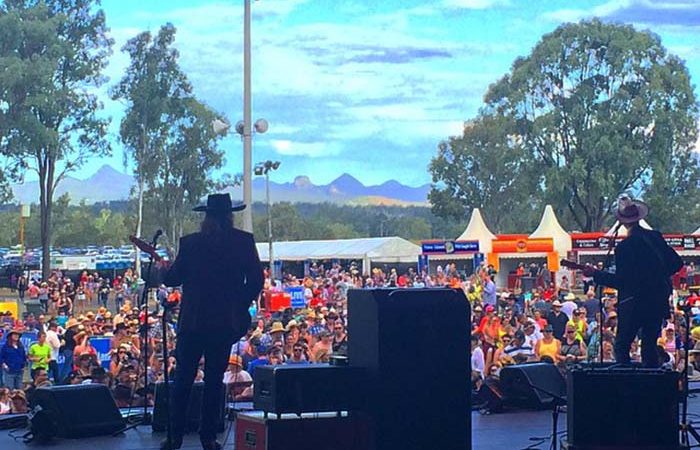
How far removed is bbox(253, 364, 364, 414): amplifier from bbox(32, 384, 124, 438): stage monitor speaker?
1619 millimetres

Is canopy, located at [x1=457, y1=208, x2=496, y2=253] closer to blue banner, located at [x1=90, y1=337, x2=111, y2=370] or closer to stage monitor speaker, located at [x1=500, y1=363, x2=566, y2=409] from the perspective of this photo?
blue banner, located at [x1=90, y1=337, x2=111, y2=370]

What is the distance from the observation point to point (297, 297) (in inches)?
762

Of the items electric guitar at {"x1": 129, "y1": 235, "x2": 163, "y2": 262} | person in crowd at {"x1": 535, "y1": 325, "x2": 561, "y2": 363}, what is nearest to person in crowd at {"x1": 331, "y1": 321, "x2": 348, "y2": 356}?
person in crowd at {"x1": 535, "y1": 325, "x2": 561, "y2": 363}

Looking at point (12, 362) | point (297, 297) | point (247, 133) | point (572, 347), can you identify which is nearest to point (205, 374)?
point (12, 362)

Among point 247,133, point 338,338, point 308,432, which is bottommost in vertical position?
point 338,338

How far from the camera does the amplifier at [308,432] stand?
4480 mm

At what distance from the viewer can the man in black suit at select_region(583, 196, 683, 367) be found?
224 inches

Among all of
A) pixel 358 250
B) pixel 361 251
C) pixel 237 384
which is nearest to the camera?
pixel 237 384

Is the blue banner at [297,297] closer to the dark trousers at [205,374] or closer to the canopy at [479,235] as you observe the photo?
the canopy at [479,235]

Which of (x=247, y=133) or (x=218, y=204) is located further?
(x=247, y=133)

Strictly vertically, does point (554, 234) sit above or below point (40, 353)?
above

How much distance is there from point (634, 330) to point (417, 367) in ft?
5.81

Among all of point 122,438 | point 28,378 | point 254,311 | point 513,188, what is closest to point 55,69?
point 254,311

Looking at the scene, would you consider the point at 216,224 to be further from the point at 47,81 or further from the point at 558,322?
the point at 47,81
